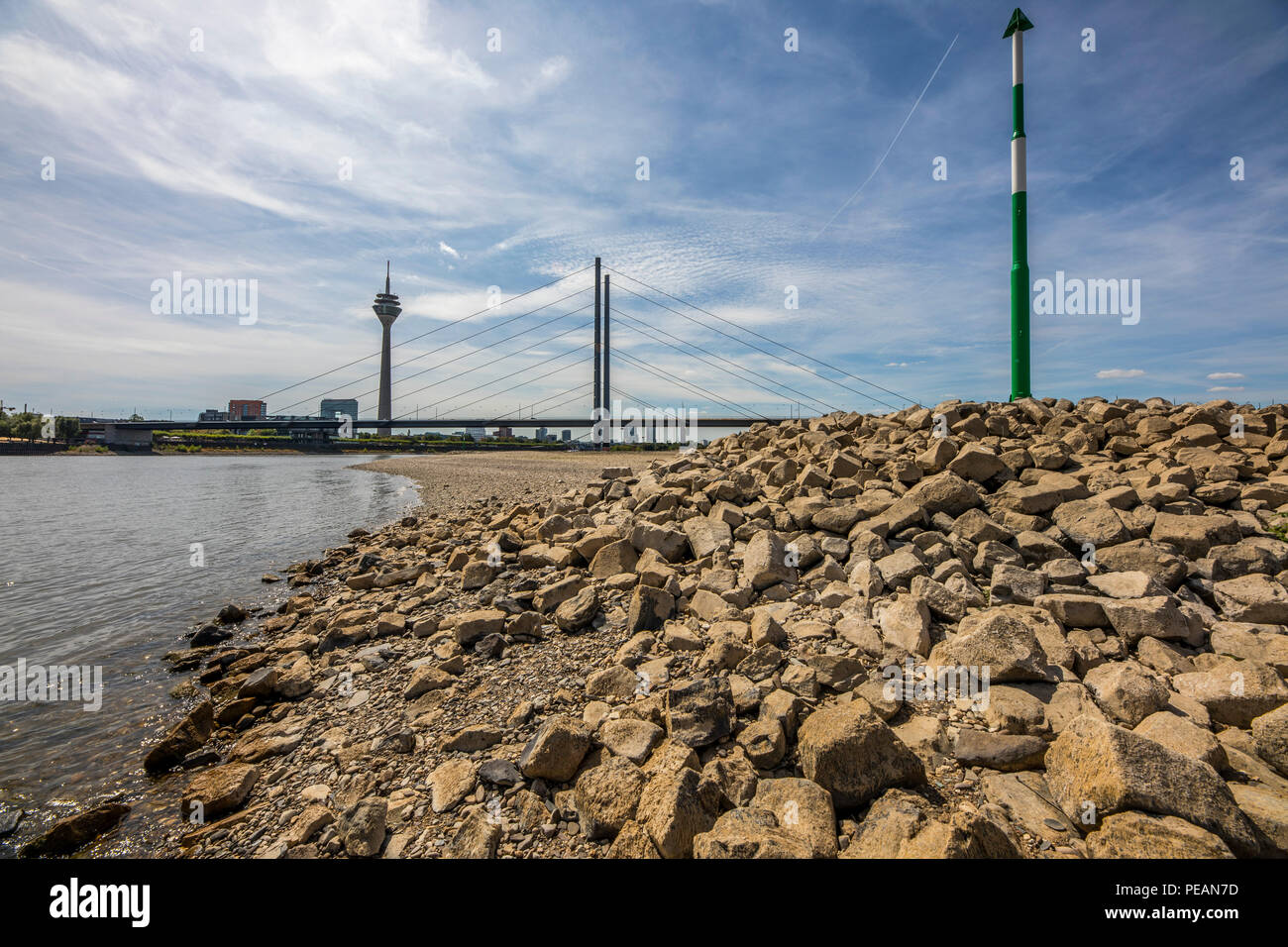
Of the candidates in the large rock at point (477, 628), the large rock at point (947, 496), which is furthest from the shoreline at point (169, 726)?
the large rock at point (947, 496)

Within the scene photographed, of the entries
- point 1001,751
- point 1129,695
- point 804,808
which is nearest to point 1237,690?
point 1129,695

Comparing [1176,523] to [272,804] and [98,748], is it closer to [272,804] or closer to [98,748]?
[272,804]

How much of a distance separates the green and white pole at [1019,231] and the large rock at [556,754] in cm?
1213

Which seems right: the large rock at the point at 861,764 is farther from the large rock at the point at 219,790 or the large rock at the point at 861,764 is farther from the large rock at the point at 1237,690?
the large rock at the point at 219,790

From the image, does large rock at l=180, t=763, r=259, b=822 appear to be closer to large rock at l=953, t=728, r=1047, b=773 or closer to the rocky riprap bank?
the rocky riprap bank

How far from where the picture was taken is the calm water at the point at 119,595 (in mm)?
5191

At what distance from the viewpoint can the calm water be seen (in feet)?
17.0

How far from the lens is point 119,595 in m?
10.9

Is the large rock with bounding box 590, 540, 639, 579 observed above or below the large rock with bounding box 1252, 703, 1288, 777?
above

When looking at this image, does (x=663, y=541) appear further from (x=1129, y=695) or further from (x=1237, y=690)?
(x=1237, y=690)

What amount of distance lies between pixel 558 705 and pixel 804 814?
89.0 inches

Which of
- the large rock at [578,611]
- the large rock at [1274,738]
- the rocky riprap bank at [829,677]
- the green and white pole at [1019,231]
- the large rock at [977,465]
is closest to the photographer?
the rocky riprap bank at [829,677]

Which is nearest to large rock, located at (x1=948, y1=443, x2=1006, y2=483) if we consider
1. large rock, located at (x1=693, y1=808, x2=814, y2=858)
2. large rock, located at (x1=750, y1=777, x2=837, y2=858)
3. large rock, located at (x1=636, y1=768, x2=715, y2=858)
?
large rock, located at (x1=750, y1=777, x2=837, y2=858)

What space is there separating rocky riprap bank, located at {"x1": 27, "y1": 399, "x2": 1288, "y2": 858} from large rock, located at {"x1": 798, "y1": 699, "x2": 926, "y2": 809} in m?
0.02
